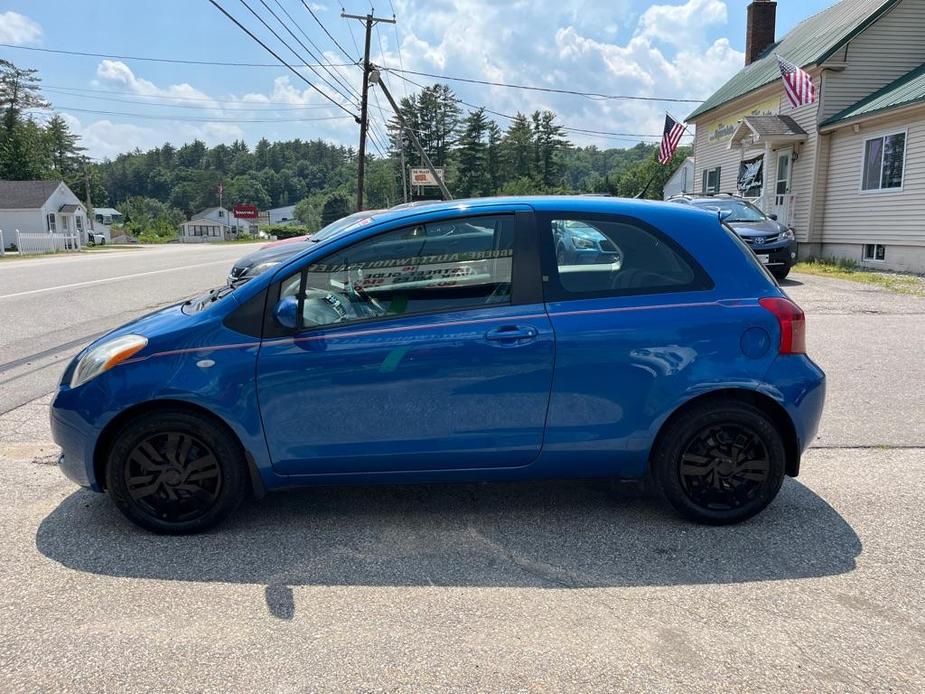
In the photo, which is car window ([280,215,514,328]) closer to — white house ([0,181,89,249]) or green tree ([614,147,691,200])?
white house ([0,181,89,249])

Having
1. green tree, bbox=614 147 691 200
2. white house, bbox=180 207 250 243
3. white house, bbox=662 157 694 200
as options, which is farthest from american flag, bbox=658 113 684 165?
white house, bbox=180 207 250 243

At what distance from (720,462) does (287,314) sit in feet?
7.59

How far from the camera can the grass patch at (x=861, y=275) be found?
13531mm

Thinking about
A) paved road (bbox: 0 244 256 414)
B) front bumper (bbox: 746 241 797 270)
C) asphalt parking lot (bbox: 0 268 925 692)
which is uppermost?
front bumper (bbox: 746 241 797 270)

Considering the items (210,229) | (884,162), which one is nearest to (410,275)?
(884,162)

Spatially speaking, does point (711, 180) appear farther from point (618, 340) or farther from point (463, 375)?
point (463, 375)

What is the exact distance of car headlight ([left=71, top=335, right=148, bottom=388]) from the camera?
3.52 m

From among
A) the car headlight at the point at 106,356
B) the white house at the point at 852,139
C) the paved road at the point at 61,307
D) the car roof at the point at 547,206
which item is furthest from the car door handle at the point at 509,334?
the white house at the point at 852,139

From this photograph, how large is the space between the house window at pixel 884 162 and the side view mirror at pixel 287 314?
17.5 m

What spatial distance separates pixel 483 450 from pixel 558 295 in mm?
866

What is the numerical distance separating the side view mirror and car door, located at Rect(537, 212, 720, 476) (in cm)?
125

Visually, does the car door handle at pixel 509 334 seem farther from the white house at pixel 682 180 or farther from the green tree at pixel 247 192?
the green tree at pixel 247 192

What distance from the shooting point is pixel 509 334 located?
11.5 ft

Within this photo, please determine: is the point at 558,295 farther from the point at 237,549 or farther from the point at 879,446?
the point at 879,446
